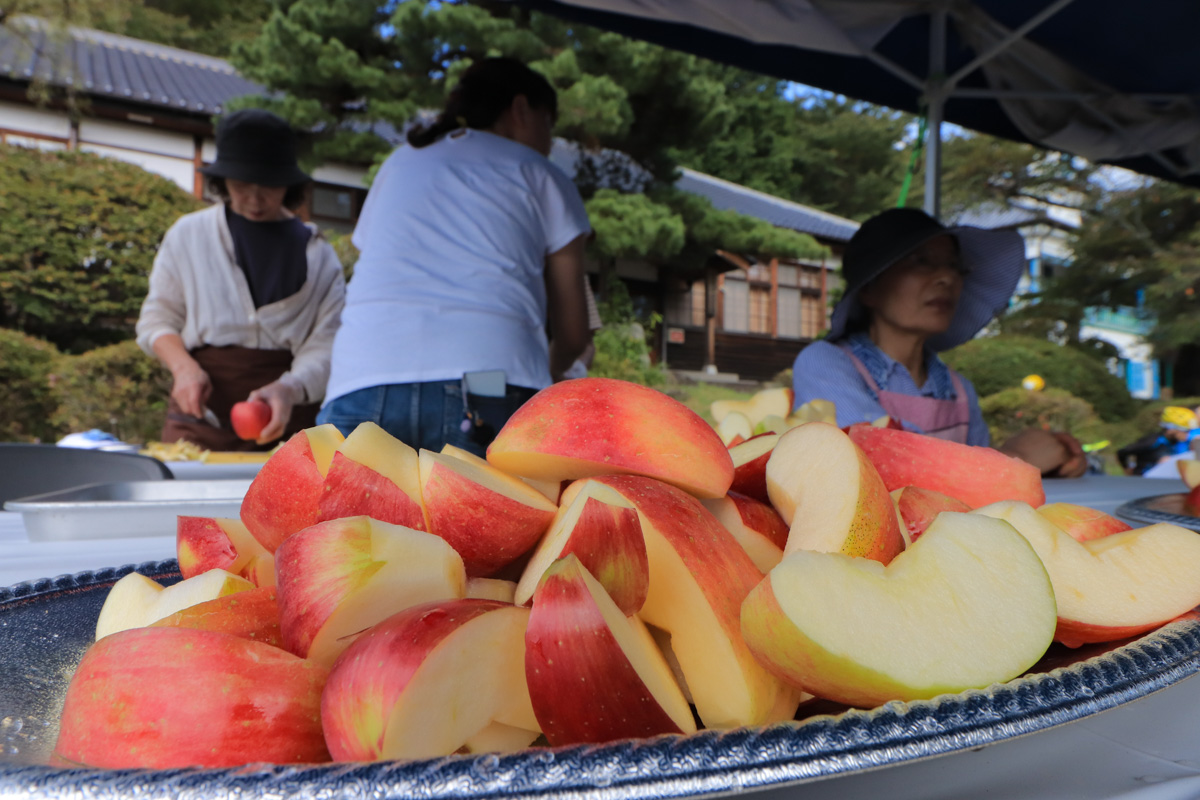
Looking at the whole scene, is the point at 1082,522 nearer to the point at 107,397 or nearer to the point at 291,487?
the point at 291,487

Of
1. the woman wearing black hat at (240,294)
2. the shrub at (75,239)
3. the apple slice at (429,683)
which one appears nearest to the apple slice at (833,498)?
the apple slice at (429,683)

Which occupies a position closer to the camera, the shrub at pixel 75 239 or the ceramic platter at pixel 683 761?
the ceramic platter at pixel 683 761

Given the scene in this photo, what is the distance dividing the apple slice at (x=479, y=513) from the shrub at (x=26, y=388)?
810 centimetres

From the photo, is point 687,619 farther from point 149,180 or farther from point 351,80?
point 149,180

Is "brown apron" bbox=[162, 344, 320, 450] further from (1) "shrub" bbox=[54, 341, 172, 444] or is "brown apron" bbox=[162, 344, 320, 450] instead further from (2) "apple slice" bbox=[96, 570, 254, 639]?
(1) "shrub" bbox=[54, 341, 172, 444]

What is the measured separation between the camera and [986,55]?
2648 mm

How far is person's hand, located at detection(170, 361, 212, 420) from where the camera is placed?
2307 mm

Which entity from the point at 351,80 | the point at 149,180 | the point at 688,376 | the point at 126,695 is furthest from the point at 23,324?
the point at 126,695

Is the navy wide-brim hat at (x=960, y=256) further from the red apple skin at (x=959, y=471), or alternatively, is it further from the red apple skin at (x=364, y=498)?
the red apple skin at (x=364, y=498)

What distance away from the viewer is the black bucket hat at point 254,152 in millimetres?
2373

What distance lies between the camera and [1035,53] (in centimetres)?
288

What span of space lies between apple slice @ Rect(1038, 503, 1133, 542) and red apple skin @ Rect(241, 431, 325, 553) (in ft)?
1.11

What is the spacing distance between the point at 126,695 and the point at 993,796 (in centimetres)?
27

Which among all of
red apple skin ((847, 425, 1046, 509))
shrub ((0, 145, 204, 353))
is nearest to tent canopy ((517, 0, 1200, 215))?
red apple skin ((847, 425, 1046, 509))
